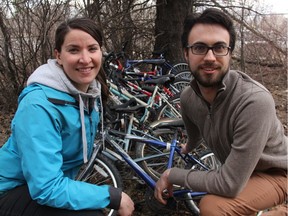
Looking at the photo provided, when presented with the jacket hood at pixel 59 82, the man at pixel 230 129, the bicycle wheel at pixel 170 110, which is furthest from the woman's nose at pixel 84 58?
the bicycle wheel at pixel 170 110

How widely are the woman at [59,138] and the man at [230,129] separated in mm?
532

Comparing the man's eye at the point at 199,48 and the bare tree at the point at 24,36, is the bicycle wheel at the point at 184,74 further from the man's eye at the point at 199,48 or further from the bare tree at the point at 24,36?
the man's eye at the point at 199,48

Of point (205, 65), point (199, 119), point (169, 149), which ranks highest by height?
point (205, 65)

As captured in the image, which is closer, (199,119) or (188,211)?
(199,119)

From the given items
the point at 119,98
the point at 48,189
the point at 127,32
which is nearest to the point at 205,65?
the point at 48,189

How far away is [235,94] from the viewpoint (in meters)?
1.79

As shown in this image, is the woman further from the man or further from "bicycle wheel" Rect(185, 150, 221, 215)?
"bicycle wheel" Rect(185, 150, 221, 215)

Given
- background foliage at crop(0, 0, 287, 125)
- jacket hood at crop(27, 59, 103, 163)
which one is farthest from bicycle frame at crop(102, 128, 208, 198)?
background foliage at crop(0, 0, 287, 125)

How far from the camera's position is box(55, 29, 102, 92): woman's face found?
5.86ft

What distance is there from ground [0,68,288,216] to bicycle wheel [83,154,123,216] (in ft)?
1.25

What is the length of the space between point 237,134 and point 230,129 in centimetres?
10

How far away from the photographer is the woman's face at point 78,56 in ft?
5.86

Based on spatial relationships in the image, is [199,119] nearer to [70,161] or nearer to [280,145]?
[280,145]

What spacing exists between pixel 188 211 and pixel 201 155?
573mm
